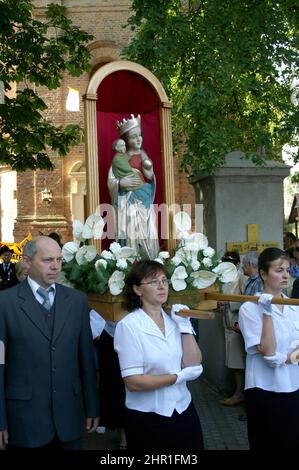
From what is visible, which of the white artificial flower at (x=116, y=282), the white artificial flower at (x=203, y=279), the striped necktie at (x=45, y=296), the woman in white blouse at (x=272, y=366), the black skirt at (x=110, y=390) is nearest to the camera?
the striped necktie at (x=45, y=296)

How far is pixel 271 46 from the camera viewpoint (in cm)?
1055

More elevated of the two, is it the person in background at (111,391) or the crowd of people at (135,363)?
the crowd of people at (135,363)

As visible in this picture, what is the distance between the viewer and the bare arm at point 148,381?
11.3ft

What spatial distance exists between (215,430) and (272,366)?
2.78 metres

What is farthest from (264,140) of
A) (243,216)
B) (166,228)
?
(166,228)

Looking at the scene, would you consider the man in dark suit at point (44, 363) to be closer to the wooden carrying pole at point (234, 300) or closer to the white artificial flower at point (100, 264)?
the wooden carrying pole at point (234, 300)

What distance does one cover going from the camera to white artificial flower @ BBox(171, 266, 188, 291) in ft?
16.1

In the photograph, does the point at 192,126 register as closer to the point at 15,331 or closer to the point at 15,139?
the point at 15,139

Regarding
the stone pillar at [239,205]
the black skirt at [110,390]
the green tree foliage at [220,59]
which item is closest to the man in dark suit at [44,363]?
the black skirt at [110,390]

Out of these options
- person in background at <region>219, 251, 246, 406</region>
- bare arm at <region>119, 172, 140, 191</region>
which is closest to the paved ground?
person in background at <region>219, 251, 246, 406</region>

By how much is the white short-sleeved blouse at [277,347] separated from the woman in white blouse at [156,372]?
0.50m

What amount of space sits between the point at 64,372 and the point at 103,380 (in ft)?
7.40

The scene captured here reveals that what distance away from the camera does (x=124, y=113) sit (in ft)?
22.2

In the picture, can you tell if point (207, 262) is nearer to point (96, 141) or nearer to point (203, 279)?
point (203, 279)
